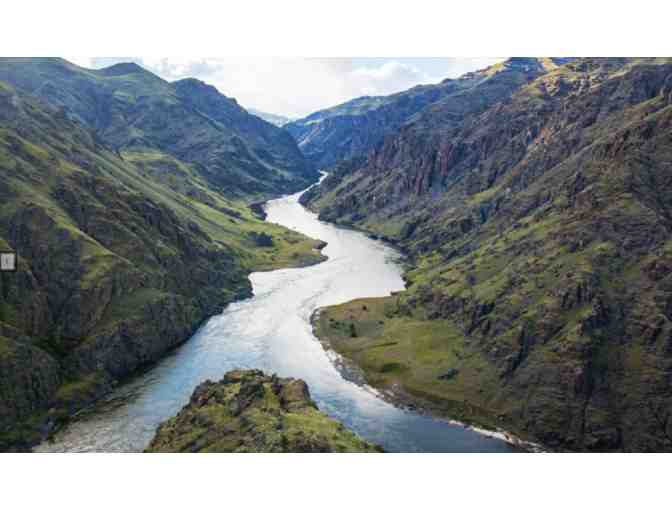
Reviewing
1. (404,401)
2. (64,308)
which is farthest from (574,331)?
(64,308)

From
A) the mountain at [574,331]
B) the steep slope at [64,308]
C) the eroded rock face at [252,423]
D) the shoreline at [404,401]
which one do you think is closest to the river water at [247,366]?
the shoreline at [404,401]

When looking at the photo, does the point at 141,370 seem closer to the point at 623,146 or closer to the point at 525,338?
the point at 525,338

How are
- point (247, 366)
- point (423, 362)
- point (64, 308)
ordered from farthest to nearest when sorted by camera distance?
point (423, 362)
point (247, 366)
point (64, 308)

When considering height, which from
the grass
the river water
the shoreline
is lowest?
the river water

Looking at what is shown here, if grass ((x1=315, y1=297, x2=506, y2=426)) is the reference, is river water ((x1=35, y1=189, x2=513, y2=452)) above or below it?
below

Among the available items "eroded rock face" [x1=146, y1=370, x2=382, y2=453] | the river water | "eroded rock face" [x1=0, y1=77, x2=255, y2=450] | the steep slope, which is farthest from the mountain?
the steep slope

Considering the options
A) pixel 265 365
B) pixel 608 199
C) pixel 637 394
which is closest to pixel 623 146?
pixel 608 199

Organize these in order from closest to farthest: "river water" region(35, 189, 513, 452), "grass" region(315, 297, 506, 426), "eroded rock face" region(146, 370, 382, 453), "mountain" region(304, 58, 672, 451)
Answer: "eroded rock face" region(146, 370, 382, 453), "river water" region(35, 189, 513, 452), "mountain" region(304, 58, 672, 451), "grass" region(315, 297, 506, 426)

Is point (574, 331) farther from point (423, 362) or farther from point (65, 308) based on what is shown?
point (65, 308)

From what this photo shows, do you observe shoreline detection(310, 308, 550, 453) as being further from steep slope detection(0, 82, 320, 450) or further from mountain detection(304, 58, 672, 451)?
steep slope detection(0, 82, 320, 450)
